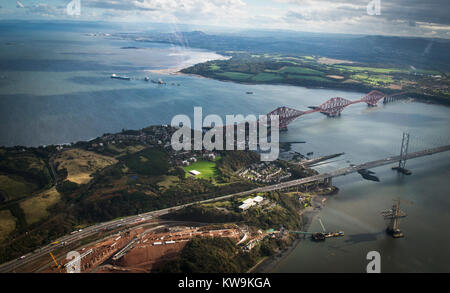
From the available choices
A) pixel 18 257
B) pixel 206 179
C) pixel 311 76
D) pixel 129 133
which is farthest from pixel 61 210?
pixel 311 76

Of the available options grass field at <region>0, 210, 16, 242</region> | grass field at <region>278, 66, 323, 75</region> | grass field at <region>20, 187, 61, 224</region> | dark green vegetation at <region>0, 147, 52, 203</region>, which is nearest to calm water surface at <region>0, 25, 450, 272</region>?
dark green vegetation at <region>0, 147, 52, 203</region>

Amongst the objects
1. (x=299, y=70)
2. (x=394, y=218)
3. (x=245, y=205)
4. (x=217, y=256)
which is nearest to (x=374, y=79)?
(x=299, y=70)

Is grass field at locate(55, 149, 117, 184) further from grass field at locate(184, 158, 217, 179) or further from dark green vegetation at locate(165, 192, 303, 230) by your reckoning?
dark green vegetation at locate(165, 192, 303, 230)

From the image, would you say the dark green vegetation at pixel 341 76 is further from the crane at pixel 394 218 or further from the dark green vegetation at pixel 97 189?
the dark green vegetation at pixel 97 189

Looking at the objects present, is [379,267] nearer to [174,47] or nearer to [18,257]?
[18,257]

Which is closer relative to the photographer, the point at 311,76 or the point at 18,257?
the point at 18,257

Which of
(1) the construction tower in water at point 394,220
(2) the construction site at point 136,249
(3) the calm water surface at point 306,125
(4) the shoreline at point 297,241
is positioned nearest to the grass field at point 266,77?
(3) the calm water surface at point 306,125
